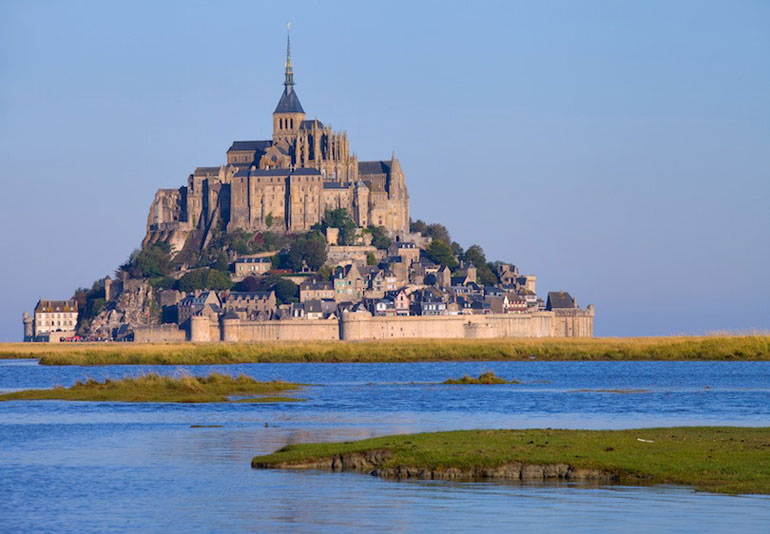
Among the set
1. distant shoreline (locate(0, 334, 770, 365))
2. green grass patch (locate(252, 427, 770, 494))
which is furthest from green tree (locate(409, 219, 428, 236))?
green grass patch (locate(252, 427, 770, 494))

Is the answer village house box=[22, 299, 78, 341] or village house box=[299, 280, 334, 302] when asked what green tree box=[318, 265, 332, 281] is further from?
village house box=[22, 299, 78, 341]

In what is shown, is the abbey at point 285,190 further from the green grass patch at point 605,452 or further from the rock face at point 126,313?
the green grass patch at point 605,452

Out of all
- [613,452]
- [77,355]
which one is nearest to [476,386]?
[613,452]

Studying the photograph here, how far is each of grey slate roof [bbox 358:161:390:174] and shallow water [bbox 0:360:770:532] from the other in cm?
10426

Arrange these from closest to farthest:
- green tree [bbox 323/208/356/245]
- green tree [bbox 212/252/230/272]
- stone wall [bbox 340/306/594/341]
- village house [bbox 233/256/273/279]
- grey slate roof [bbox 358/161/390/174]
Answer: stone wall [bbox 340/306/594/341]
village house [bbox 233/256/273/279]
green tree [bbox 212/252/230/272]
green tree [bbox 323/208/356/245]
grey slate roof [bbox 358/161/390/174]

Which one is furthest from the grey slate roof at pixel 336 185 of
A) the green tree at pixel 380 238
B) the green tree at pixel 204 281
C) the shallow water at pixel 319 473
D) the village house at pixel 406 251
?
the shallow water at pixel 319 473

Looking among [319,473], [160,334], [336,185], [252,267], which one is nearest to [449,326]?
[252,267]

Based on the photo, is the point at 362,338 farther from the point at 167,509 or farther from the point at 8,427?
the point at 167,509

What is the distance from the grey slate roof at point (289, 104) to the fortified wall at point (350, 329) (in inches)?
1569

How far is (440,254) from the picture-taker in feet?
495

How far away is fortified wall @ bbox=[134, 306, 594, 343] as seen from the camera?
128 metres

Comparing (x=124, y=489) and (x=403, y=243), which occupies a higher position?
(x=403, y=243)

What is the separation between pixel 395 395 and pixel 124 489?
82.6ft

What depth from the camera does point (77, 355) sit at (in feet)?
276
